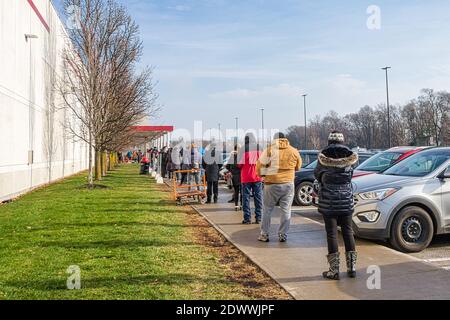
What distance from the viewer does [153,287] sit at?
5.28m

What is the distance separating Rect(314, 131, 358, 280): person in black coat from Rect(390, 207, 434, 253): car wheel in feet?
6.44

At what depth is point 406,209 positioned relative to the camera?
7480mm

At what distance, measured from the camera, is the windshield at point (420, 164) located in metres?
8.08

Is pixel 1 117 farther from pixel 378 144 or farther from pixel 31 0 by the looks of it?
pixel 378 144

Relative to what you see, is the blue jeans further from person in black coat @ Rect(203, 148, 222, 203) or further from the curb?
person in black coat @ Rect(203, 148, 222, 203)

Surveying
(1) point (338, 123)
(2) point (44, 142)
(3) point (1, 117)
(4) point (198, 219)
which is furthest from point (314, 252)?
(1) point (338, 123)

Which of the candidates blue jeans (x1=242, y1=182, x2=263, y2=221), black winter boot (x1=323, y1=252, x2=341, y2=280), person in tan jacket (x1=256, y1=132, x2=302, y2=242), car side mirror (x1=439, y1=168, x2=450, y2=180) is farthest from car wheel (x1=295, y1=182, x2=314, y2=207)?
black winter boot (x1=323, y1=252, x2=341, y2=280)

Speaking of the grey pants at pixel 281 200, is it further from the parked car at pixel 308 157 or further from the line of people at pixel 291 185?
the parked car at pixel 308 157

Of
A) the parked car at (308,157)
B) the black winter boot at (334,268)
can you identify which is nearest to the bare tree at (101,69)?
the parked car at (308,157)

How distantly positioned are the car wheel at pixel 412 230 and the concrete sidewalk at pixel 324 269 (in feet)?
0.99

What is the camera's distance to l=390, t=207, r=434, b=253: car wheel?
745 centimetres

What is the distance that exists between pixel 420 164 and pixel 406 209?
1345mm
